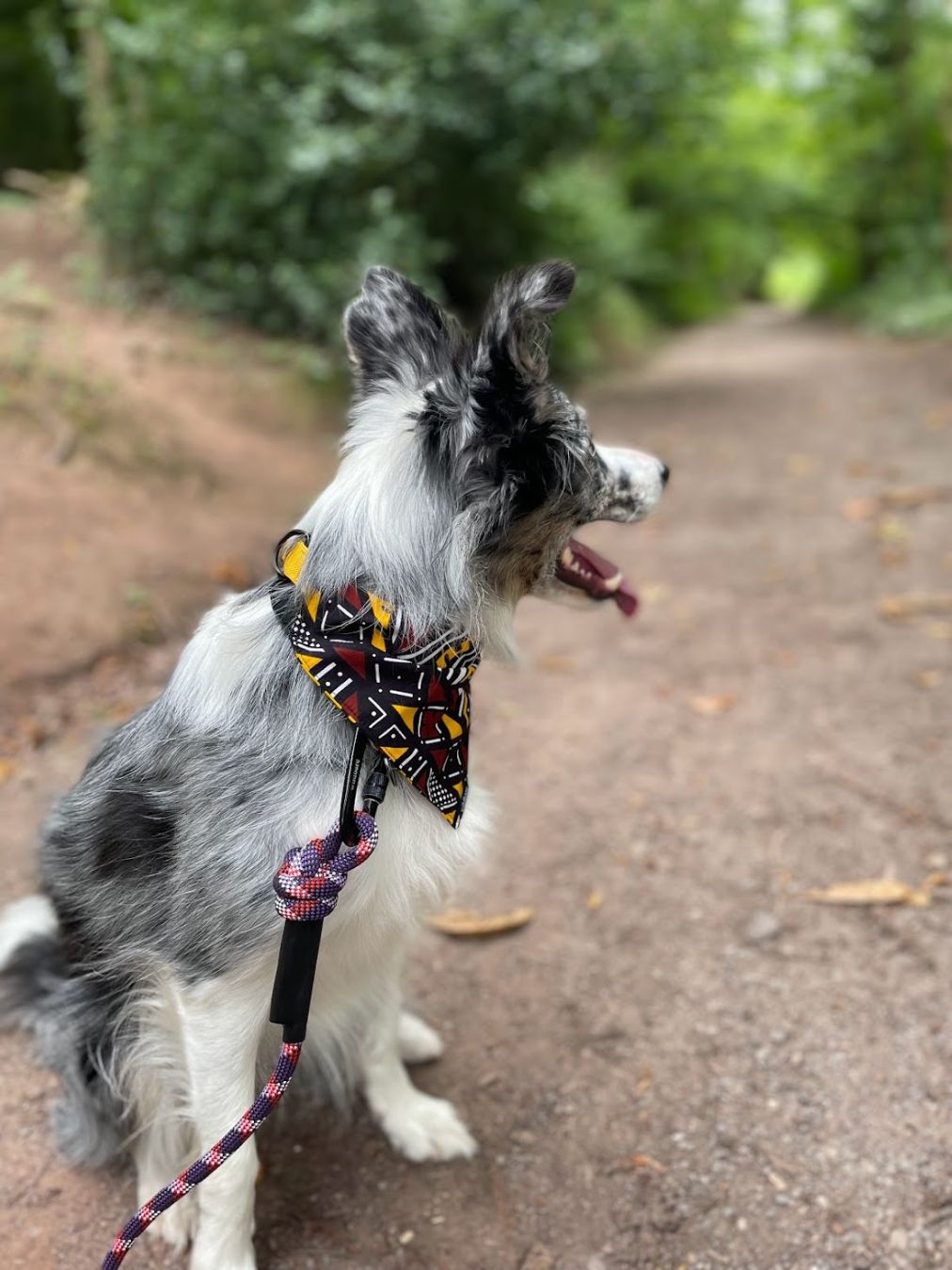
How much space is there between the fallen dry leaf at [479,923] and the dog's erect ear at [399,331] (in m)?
1.90

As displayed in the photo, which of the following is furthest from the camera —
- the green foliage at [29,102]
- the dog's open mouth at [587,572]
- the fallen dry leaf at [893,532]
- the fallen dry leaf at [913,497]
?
the green foliage at [29,102]

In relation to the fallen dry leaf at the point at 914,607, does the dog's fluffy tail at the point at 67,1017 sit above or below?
Answer: above

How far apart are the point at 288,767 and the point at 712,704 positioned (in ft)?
10.1

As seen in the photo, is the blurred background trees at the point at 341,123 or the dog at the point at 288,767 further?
the blurred background trees at the point at 341,123

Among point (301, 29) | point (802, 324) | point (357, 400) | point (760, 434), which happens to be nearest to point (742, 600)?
point (357, 400)

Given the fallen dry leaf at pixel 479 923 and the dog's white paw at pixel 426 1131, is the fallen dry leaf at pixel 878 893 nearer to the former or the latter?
the fallen dry leaf at pixel 479 923

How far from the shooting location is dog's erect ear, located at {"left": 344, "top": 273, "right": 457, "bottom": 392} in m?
1.93

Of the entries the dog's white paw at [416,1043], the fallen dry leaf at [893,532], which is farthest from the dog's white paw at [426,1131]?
the fallen dry leaf at [893,532]

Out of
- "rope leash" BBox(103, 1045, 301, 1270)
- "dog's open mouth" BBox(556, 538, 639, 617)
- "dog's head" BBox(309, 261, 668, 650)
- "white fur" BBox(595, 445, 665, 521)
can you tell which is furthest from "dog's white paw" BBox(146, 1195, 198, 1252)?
"white fur" BBox(595, 445, 665, 521)

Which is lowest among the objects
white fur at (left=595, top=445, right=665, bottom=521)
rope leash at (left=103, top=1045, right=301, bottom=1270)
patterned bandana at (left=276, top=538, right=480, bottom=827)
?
rope leash at (left=103, top=1045, right=301, bottom=1270)

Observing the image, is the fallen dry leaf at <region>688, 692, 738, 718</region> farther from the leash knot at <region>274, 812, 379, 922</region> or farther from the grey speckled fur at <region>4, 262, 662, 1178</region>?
the leash knot at <region>274, 812, 379, 922</region>

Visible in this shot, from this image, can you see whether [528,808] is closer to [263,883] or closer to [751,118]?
[263,883]

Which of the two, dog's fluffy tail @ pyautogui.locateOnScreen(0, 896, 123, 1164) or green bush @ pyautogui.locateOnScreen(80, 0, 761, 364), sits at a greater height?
green bush @ pyautogui.locateOnScreen(80, 0, 761, 364)

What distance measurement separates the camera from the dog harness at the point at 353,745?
174cm
